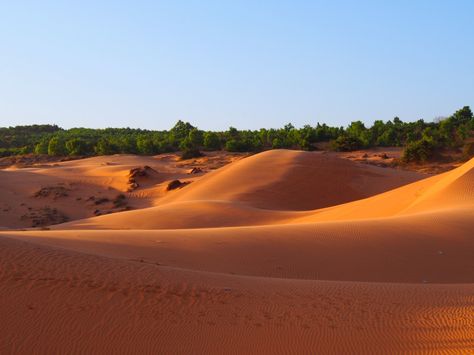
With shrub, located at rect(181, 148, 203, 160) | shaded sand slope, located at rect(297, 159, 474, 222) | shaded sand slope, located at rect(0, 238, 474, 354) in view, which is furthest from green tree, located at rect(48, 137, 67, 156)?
shaded sand slope, located at rect(0, 238, 474, 354)

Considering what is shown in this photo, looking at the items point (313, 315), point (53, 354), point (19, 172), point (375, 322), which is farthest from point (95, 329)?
point (19, 172)

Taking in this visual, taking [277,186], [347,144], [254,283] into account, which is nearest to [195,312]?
[254,283]

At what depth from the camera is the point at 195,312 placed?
5773mm

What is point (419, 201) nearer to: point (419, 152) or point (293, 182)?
point (293, 182)

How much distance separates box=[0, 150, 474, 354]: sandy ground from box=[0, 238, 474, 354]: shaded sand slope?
0.02 metres

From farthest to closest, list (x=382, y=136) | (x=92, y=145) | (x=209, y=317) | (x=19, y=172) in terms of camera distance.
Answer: (x=92, y=145) < (x=382, y=136) < (x=19, y=172) < (x=209, y=317)

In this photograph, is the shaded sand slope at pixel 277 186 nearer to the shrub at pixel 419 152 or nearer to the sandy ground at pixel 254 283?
the sandy ground at pixel 254 283

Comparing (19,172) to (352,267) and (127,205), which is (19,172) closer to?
(127,205)

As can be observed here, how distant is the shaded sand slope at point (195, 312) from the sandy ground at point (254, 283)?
0.02 m

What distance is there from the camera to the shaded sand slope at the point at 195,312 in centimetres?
497

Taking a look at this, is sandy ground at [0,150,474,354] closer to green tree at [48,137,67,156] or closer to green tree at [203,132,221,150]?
green tree at [203,132,221,150]

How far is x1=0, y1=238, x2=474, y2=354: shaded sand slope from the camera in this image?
497 centimetres

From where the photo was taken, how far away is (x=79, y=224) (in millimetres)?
18172

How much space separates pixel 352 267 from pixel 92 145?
48919 millimetres
